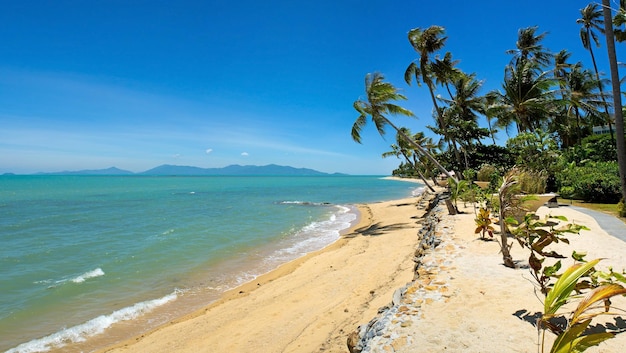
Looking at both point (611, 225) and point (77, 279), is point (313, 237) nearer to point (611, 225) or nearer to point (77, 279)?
point (77, 279)

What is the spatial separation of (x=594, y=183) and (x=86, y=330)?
18303 mm

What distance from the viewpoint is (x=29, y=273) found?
945 centimetres

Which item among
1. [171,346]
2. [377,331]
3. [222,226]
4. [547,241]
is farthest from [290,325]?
[222,226]

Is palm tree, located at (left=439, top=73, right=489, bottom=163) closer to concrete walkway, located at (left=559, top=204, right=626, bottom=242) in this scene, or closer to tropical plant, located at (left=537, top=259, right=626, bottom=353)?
concrete walkway, located at (left=559, top=204, right=626, bottom=242)

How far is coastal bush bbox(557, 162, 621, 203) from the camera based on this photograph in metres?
12.9

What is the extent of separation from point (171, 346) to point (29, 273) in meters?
7.26

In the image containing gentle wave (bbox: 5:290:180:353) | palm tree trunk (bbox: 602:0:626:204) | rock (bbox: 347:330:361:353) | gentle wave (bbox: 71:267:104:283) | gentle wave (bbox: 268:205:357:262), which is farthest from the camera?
gentle wave (bbox: 268:205:357:262)

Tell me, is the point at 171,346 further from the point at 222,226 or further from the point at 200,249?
the point at 222,226

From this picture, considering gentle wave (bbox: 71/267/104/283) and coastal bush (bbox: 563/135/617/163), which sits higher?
coastal bush (bbox: 563/135/617/163)

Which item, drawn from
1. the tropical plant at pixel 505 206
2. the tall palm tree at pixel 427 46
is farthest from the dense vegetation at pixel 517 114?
the tropical plant at pixel 505 206

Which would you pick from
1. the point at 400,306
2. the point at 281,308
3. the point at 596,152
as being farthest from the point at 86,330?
the point at 596,152

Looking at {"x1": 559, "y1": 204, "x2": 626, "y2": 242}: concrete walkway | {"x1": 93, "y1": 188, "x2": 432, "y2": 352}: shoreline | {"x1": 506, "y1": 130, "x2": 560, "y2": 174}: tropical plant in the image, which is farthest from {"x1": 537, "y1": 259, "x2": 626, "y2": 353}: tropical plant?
{"x1": 506, "y1": 130, "x2": 560, "y2": 174}: tropical plant

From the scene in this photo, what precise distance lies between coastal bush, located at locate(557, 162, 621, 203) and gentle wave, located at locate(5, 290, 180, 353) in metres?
14.6

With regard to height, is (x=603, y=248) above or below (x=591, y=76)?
below
